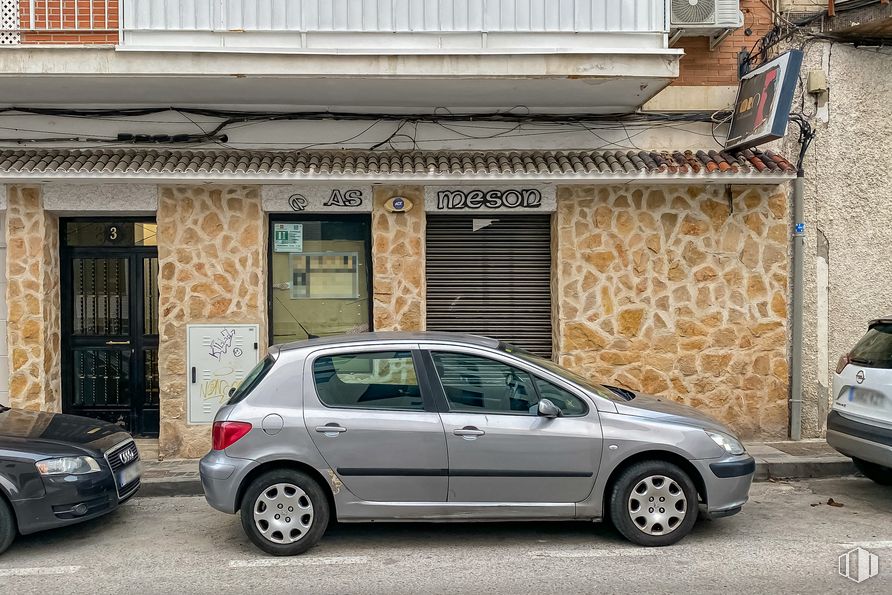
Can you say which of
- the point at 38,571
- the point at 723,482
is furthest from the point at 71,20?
the point at 723,482

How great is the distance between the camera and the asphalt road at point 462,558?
16.9 ft

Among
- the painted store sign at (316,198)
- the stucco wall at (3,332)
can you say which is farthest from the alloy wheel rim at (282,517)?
the stucco wall at (3,332)

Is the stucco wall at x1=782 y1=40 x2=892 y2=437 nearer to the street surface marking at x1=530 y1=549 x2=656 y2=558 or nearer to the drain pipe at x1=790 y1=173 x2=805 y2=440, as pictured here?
the drain pipe at x1=790 y1=173 x2=805 y2=440

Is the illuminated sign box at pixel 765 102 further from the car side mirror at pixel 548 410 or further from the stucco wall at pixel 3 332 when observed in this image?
the stucco wall at pixel 3 332

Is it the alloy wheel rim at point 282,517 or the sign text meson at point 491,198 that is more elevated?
the sign text meson at point 491,198

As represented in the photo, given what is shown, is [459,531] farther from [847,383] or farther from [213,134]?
[213,134]

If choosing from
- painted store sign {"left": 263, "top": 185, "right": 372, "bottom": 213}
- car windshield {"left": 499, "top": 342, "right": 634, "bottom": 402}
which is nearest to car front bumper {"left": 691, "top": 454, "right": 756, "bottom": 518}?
car windshield {"left": 499, "top": 342, "right": 634, "bottom": 402}

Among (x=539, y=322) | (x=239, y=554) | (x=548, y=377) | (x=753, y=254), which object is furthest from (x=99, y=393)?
(x=753, y=254)

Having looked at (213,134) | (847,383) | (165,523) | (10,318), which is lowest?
(165,523)

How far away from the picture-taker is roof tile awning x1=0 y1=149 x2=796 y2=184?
847 centimetres

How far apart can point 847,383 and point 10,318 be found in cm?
860

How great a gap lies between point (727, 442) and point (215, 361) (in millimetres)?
5613

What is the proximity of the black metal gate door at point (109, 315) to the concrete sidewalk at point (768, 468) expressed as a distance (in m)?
1.25

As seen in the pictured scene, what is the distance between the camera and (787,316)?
30.9 ft
